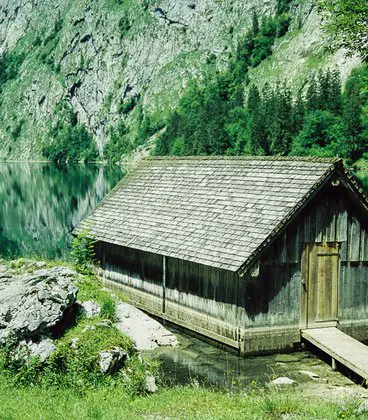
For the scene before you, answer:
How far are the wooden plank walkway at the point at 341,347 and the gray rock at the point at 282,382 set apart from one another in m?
1.49

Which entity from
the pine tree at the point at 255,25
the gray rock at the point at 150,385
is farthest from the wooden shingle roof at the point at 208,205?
the pine tree at the point at 255,25

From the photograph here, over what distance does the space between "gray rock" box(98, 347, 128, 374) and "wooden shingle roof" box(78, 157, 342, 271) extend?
4.77 metres

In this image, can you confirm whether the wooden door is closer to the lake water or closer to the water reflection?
the lake water

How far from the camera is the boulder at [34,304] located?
1424 cm

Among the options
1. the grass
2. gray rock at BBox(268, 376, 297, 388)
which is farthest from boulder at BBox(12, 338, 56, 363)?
gray rock at BBox(268, 376, 297, 388)

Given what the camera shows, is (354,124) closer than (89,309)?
No

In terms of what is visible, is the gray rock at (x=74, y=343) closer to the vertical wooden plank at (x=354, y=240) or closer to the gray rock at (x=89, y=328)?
the gray rock at (x=89, y=328)

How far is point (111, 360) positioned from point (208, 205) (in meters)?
8.51

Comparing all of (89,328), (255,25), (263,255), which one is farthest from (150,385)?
(255,25)

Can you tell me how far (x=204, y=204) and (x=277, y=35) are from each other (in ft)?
536

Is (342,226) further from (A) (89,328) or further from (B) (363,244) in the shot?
(A) (89,328)

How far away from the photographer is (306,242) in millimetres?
18891

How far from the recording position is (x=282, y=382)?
52.4 ft

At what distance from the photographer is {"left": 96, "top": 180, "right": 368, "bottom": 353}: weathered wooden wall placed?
18312 millimetres
